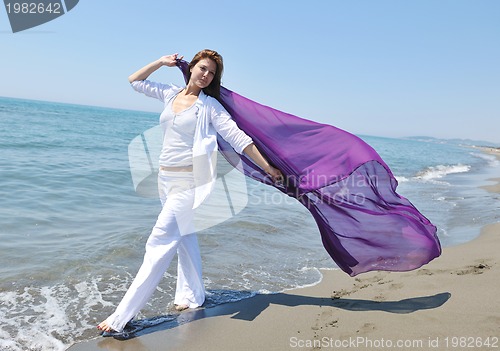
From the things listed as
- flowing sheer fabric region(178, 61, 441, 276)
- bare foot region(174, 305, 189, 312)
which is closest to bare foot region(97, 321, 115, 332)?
bare foot region(174, 305, 189, 312)

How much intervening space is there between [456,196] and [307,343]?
11369 millimetres

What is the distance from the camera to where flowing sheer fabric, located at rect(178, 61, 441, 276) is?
402cm

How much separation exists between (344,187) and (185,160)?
5.16 feet

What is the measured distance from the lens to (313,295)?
182 inches

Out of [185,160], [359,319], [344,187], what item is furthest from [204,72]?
[359,319]

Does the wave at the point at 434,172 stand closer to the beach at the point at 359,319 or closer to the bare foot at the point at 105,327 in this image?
the beach at the point at 359,319

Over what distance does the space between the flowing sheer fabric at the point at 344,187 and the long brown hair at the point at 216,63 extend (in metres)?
0.24

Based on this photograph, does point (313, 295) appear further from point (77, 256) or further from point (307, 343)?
point (77, 256)

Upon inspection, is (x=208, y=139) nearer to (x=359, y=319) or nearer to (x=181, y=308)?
(x=181, y=308)

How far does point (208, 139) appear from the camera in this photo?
3.65 meters

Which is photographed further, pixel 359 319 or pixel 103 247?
pixel 103 247

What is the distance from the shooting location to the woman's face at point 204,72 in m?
3.64

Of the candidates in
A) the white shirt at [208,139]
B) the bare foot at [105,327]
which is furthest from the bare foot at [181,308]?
the white shirt at [208,139]

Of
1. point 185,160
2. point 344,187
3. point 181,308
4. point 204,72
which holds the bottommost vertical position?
point 181,308
